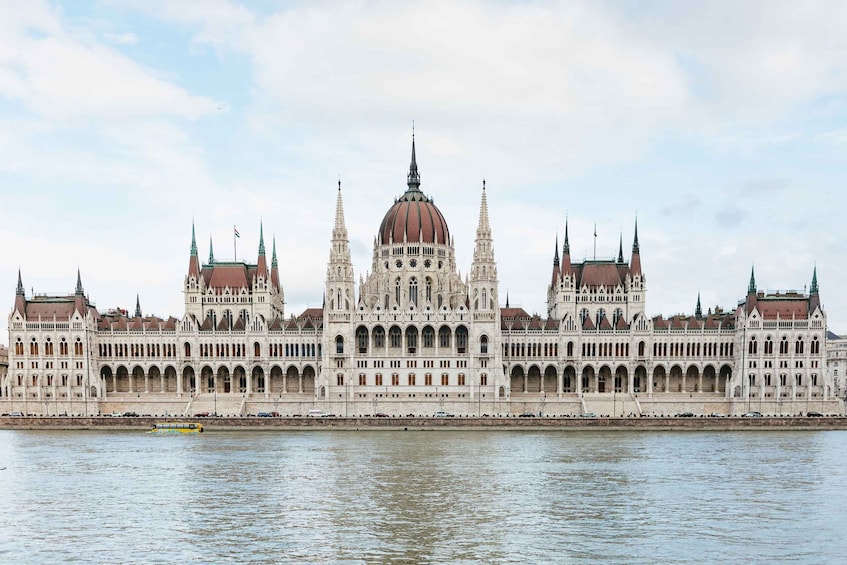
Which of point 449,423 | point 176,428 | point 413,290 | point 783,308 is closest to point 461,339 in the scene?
point 413,290

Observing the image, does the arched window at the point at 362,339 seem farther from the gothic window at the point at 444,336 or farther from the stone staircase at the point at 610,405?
the stone staircase at the point at 610,405

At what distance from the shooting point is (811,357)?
4879 inches

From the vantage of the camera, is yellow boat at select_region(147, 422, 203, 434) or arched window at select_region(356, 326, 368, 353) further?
arched window at select_region(356, 326, 368, 353)

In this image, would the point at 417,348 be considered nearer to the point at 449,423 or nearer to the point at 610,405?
the point at 449,423

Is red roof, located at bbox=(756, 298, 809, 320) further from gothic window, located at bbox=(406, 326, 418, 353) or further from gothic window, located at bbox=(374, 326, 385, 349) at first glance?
gothic window, located at bbox=(374, 326, 385, 349)

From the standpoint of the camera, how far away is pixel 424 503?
54812 mm

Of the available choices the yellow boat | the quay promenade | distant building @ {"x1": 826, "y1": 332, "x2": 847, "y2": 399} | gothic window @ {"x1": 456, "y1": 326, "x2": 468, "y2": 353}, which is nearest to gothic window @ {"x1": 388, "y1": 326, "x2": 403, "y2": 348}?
gothic window @ {"x1": 456, "y1": 326, "x2": 468, "y2": 353}

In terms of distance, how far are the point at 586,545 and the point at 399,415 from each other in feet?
253

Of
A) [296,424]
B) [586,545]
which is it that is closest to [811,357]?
[296,424]

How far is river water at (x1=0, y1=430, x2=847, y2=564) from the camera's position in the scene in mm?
43375

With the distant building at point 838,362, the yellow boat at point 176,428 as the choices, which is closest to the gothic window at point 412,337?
the yellow boat at point 176,428

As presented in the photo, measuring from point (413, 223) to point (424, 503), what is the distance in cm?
8478

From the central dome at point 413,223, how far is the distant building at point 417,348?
1.01ft

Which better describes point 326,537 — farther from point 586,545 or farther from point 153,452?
point 153,452
